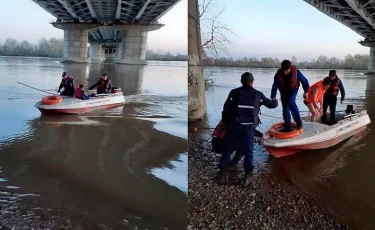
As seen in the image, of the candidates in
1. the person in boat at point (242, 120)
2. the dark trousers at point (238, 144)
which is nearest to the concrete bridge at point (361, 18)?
the person in boat at point (242, 120)

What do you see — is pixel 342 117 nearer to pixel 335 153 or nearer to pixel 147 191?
pixel 335 153

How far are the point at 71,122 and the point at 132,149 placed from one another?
6.68 ft

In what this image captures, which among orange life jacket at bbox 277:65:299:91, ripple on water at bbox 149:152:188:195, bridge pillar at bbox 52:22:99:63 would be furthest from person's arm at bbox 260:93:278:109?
bridge pillar at bbox 52:22:99:63

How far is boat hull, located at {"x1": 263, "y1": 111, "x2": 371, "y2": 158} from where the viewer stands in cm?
195

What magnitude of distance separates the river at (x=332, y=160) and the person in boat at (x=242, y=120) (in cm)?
5

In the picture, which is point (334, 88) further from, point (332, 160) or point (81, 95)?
point (81, 95)

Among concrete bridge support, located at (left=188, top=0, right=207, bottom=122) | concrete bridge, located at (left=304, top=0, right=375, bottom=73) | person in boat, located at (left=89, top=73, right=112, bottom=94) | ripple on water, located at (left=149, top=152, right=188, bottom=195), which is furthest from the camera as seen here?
person in boat, located at (left=89, top=73, right=112, bottom=94)

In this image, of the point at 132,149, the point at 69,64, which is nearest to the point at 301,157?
the point at 132,149

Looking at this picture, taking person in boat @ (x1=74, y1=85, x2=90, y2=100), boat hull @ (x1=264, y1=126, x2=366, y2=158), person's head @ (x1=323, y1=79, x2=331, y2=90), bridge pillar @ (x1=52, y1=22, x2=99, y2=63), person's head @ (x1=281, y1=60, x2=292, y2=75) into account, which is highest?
bridge pillar @ (x1=52, y1=22, x2=99, y2=63)

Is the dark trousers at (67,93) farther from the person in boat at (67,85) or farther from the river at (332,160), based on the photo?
the river at (332,160)

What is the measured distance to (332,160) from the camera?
82.4 inches

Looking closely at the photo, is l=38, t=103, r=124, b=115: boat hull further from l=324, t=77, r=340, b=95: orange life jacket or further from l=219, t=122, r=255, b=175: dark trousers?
l=324, t=77, r=340, b=95: orange life jacket

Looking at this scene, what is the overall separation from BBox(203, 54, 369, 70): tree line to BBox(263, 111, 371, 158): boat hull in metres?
0.34

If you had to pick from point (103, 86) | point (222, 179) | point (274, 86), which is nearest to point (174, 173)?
point (222, 179)
